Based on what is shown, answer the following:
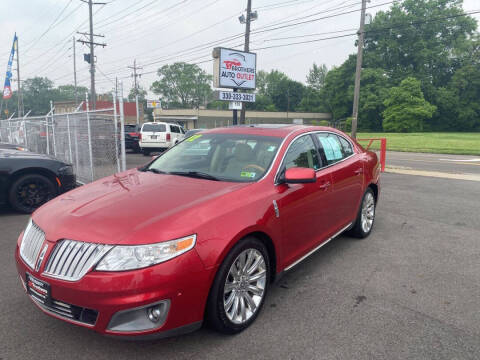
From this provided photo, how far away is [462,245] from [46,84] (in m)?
133

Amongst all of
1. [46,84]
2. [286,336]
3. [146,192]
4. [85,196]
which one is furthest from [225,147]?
[46,84]

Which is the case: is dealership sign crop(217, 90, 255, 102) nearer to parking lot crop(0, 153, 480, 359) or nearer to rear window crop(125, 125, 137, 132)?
rear window crop(125, 125, 137, 132)

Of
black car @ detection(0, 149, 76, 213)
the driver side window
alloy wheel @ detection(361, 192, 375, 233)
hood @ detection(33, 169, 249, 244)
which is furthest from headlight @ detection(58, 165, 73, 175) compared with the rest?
alloy wheel @ detection(361, 192, 375, 233)

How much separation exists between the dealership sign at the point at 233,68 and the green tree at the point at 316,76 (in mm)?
104410

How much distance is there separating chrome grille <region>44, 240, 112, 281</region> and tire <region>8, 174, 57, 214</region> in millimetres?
4588

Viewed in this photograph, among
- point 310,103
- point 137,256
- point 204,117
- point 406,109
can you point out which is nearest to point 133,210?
point 137,256

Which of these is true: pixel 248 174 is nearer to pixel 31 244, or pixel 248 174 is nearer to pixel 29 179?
pixel 31 244

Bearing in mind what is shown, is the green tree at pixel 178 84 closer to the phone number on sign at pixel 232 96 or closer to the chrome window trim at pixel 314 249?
the phone number on sign at pixel 232 96

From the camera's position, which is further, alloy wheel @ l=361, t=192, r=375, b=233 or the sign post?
the sign post

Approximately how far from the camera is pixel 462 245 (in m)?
4.93

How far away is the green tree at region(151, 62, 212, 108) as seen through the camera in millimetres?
112688

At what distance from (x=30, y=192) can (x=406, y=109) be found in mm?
58281

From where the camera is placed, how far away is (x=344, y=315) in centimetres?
312

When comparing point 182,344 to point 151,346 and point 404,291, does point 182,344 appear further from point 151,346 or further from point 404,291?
point 404,291
